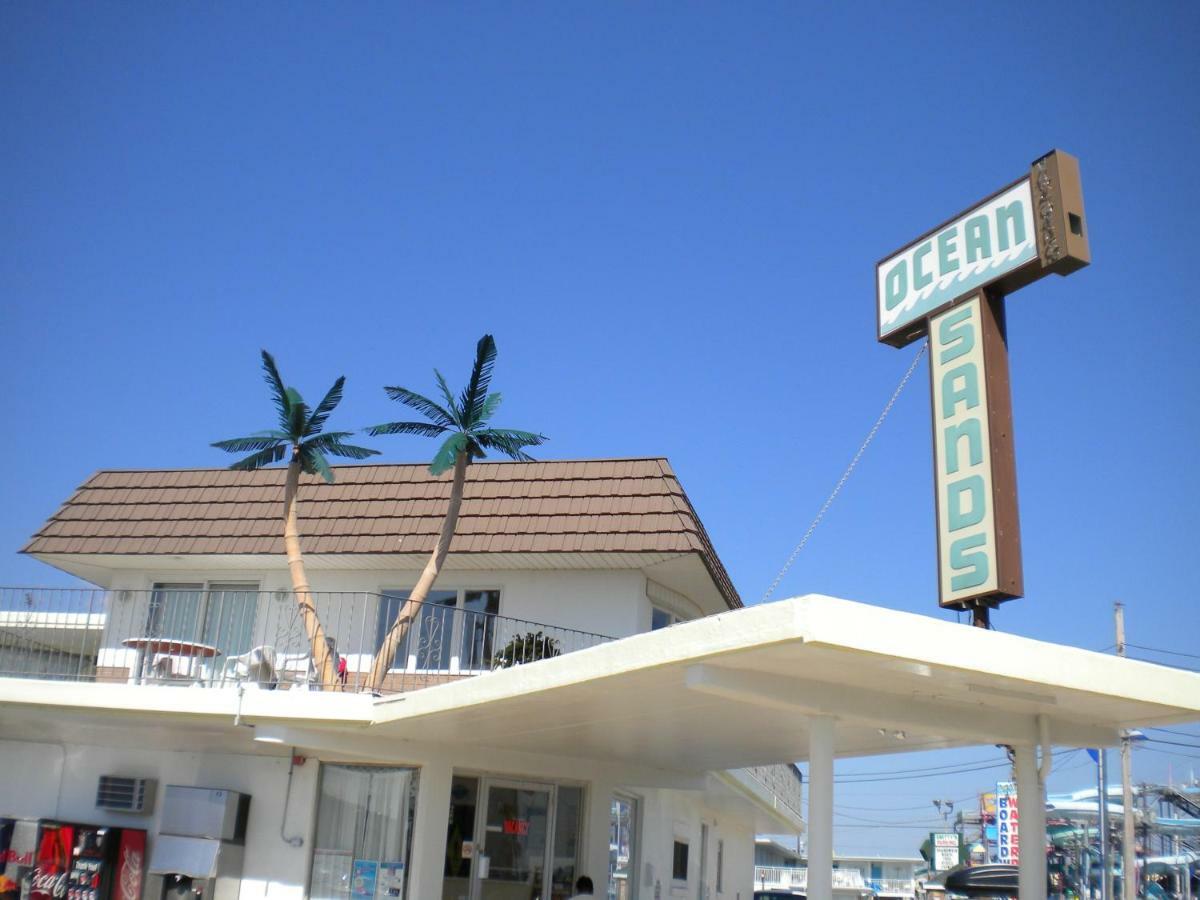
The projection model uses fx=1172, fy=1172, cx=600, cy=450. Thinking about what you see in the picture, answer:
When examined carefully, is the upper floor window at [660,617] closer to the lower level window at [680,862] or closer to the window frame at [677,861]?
the window frame at [677,861]

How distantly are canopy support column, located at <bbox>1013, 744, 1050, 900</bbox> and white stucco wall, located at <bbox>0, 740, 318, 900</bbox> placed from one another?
27.5 ft

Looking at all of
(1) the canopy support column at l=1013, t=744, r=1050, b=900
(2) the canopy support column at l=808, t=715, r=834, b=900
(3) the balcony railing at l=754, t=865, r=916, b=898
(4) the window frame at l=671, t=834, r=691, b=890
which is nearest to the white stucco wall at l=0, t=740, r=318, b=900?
(4) the window frame at l=671, t=834, r=691, b=890

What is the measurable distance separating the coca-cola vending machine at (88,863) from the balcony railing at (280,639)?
1905 millimetres

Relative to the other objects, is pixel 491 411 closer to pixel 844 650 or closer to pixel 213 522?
pixel 213 522

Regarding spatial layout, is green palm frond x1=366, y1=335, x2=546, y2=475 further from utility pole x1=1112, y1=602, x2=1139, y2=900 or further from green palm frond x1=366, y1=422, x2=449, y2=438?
utility pole x1=1112, y1=602, x2=1139, y2=900

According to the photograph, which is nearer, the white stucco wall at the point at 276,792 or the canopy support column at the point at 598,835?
the white stucco wall at the point at 276,792

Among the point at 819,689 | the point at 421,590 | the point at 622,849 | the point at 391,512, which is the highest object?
the point at 391,512

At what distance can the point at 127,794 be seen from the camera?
14.9 meters

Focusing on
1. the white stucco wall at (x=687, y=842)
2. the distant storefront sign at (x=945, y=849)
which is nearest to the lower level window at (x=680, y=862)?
the white stucco wall at (x=687, y=842)

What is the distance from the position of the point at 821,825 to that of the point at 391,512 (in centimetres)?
1070

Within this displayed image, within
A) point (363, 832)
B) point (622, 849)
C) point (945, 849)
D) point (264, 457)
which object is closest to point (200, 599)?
point (264, 457)

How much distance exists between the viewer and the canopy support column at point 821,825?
28.0ft

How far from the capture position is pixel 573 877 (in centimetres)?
1551

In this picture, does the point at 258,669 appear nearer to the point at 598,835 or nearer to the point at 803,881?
the point at 598,835
